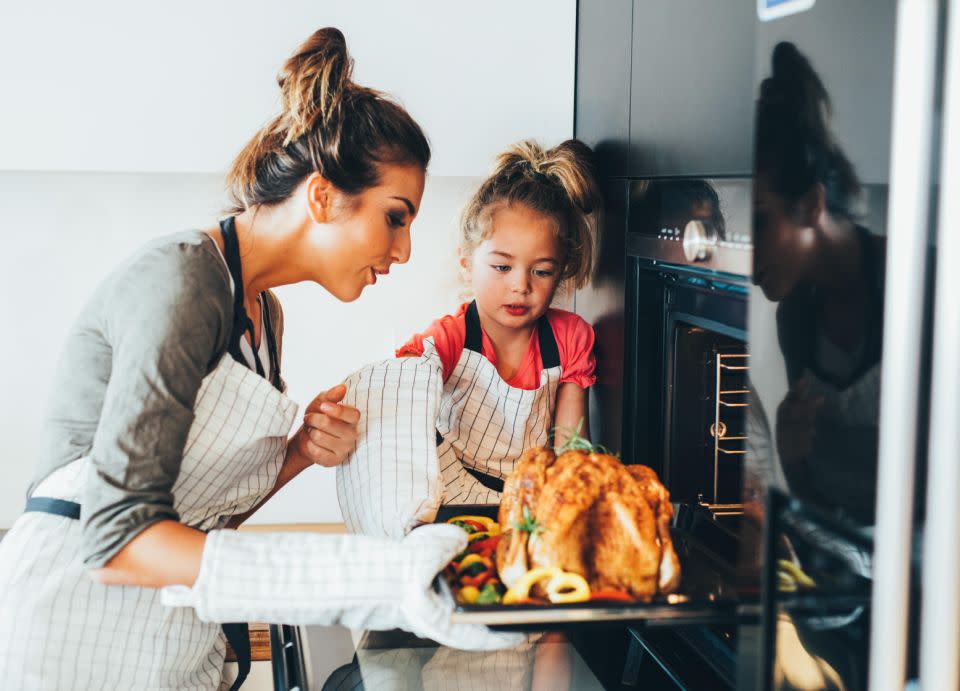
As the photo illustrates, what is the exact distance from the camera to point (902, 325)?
639 mm

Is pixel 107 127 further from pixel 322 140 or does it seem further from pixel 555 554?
pixel 555 554

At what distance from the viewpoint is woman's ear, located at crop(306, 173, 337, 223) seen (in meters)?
1.17

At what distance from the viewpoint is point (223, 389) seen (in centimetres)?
106

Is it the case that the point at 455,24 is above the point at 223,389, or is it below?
above

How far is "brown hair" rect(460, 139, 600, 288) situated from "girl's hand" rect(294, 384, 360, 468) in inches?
19.5

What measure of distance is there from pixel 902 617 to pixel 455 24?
1.26m

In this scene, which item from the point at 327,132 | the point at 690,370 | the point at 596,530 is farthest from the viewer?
the point at 690,370

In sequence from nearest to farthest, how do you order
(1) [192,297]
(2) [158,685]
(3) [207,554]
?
1. (3) [207,554]
2. (1) [192,297]
3. (2) [158,685]

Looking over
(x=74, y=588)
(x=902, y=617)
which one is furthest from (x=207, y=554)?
(x=902, y=617)

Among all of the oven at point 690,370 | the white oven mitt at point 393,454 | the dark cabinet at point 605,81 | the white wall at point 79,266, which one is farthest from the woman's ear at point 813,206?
the white wall at point 79,266

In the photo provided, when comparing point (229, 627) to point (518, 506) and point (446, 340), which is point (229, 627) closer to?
point (518, 506)

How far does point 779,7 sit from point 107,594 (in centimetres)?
89

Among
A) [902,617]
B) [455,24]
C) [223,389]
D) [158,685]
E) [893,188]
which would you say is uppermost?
[455,24]

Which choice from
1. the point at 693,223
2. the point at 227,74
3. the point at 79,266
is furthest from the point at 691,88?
the point at 79,266
